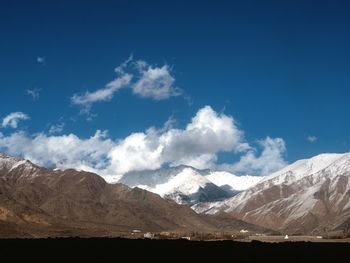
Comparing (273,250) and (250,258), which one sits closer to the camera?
(250,258)

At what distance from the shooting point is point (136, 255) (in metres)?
49.5

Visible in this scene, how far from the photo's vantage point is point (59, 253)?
48.5 meters

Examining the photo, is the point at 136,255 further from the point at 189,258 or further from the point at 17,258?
the point at 17,258

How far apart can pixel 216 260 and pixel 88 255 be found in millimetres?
10404

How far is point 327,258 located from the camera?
50.6 m

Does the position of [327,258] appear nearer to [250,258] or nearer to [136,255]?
[250,258]

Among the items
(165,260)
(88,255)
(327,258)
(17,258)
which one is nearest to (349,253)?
(327,258)

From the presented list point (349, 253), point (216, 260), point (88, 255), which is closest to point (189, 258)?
point (216, 260)

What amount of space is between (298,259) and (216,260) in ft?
25.7

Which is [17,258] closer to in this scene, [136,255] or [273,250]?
[136,255]

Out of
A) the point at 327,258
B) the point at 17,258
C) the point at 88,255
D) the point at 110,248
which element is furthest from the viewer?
the point at 110,248

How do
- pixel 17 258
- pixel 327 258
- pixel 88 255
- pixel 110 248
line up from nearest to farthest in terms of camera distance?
pixel 17 258 < pixel 88 255 < pixel 327 258 < pixel 110 248

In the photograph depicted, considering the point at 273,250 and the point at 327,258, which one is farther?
the point at 273,250

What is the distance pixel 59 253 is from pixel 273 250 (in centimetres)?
2139
